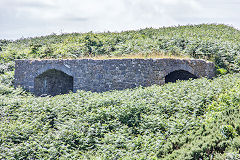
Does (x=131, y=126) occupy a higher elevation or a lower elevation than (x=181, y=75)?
A: lower

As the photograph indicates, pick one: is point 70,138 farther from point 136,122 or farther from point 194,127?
point 194,127

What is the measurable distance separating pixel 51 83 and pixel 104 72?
3575 millimetres

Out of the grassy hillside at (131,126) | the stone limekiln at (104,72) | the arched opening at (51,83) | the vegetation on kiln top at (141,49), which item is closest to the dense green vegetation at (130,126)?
the grassy hillside at (131,126)

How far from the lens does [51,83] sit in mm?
14461

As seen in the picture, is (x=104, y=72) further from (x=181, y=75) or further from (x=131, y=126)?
(x=131, y=126)

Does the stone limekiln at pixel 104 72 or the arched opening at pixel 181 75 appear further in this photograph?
the arched opening at pixel 181 75

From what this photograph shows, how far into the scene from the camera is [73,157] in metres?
6.57

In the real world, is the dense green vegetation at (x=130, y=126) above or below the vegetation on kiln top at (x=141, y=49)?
below

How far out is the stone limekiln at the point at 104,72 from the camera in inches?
470

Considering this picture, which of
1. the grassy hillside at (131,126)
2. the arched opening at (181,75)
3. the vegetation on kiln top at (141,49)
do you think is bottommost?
the grassy hillside at (131,126)

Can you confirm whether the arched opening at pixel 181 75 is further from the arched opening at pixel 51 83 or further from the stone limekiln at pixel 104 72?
the arched opening at pixel 51 83

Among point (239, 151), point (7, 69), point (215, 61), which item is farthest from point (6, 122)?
point (215, 61)

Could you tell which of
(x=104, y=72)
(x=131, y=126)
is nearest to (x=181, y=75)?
(x=104, y=72)

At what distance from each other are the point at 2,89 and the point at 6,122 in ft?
16.1
